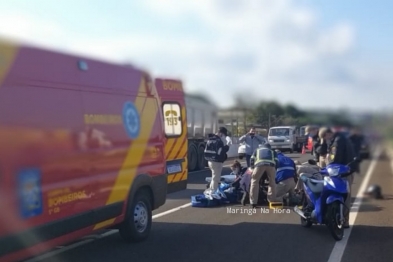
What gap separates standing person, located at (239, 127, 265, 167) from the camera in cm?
959

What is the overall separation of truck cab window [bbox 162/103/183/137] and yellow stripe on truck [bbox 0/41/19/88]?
28.4ft

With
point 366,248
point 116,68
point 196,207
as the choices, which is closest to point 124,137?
point 116,68

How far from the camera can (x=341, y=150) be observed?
640cm

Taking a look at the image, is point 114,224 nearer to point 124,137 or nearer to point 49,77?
point 124,137

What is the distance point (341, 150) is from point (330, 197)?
1.93 meters

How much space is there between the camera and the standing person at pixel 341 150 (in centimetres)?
526

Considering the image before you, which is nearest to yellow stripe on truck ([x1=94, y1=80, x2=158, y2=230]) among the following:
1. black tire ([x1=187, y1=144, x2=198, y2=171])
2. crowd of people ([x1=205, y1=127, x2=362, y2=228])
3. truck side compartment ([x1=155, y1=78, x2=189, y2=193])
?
crowd of people ([x1=205, y1=127, x2=362, y2=228])

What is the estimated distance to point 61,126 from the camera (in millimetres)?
6375

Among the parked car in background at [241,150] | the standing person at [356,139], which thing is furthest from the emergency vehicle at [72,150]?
the standing person at [356,139]

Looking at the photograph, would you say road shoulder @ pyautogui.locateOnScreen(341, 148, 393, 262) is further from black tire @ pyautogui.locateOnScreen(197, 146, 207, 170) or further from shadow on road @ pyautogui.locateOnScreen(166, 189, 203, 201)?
black tire @ pyautogui.locateOnScreen(197, 146, 207, 170)

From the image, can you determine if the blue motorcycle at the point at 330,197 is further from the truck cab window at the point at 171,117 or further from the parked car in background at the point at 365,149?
the truck cab window at the point at 171,117

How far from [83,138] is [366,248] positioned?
3.91 metres

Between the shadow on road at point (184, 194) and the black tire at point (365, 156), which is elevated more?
the black tire at point (365, 156)

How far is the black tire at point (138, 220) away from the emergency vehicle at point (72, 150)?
0.05ft
